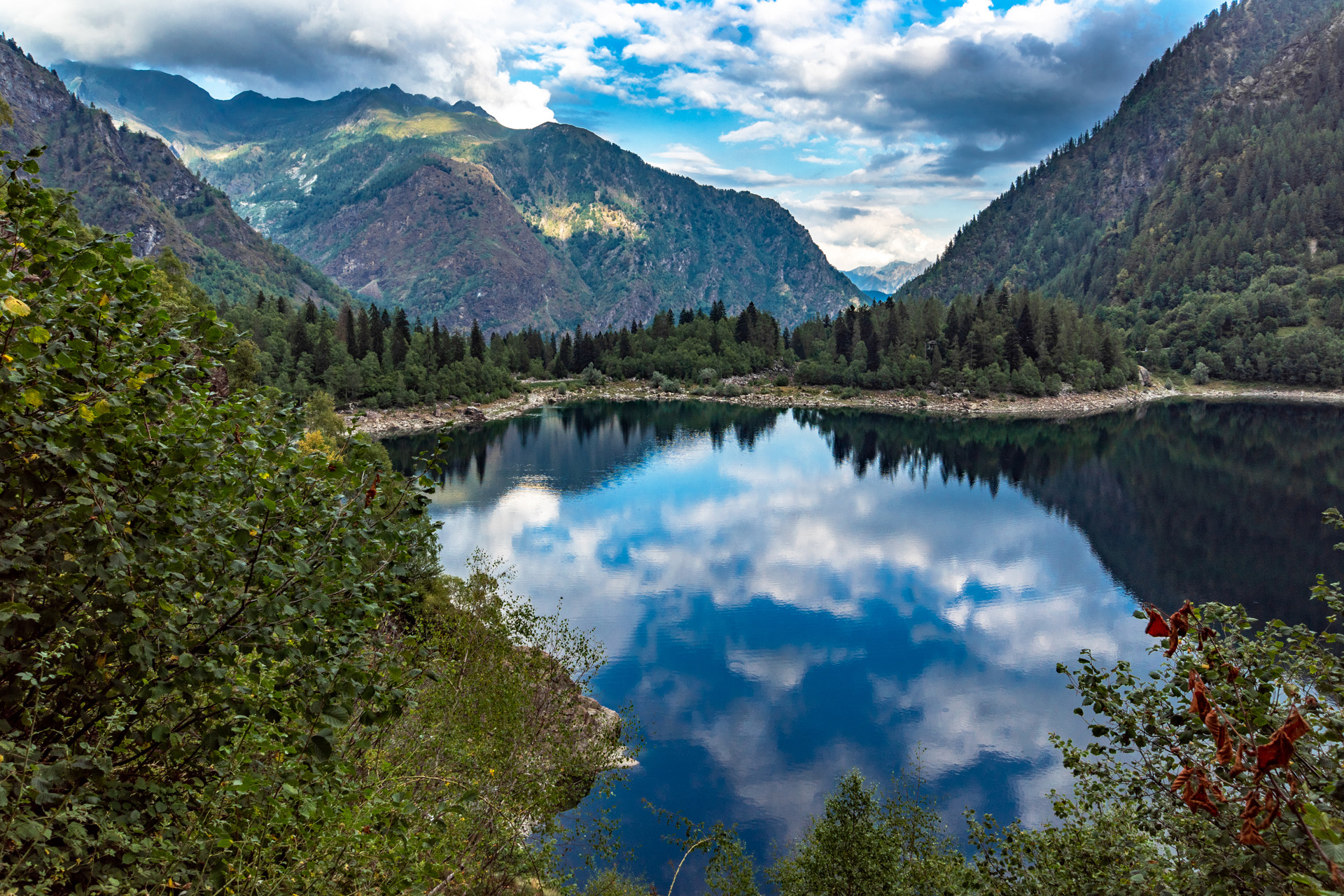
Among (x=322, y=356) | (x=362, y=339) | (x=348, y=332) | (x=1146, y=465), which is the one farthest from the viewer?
(x=348, y=332)

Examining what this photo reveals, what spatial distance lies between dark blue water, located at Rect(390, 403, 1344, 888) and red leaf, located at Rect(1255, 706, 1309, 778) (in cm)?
2456

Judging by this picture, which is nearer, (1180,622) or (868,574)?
(1180,622)

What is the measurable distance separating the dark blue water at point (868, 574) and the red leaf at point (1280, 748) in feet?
80.6

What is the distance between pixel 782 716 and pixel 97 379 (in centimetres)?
3425

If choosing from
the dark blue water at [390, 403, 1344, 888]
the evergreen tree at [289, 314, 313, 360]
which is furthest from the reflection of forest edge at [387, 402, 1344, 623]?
the evergreen tree at [289, 314, 313, 360]

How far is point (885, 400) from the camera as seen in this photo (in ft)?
504

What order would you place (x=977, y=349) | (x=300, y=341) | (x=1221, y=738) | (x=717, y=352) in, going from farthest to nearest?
1. (x=717, y=352)
2. (x=977, y=349)
3. (x=300, y=341)
4. (x=1221, y=738)

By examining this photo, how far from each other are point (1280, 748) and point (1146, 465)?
99656 millimetres

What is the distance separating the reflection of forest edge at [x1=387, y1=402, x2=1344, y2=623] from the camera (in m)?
53.0

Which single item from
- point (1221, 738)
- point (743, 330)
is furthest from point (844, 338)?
point (1221, 738)

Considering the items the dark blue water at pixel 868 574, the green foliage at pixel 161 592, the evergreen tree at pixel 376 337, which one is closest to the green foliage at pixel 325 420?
the dark blue water at pixel 868 574

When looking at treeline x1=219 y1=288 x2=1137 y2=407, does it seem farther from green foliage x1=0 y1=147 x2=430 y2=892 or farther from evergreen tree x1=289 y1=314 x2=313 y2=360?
green foliage x1=0 y1=147 x2=430 y2=892

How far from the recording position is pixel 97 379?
562 centimetres

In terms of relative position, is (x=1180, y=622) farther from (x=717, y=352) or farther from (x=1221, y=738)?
(x=717, y=352)
